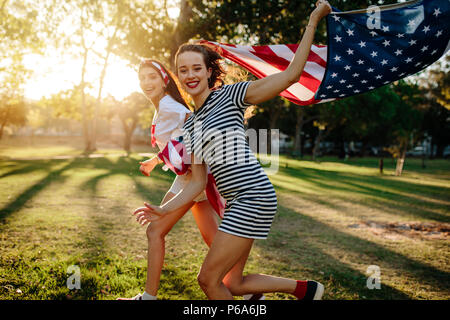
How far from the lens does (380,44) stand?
10.6ft

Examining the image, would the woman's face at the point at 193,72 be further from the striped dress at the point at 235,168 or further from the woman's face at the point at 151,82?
the woman's face at the point at 151,82

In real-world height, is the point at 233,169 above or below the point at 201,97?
below

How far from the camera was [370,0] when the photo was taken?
11.4m

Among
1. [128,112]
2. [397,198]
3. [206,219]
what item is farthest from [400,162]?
[128,112]

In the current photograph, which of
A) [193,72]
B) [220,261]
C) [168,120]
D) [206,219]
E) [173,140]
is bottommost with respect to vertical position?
[220,261]

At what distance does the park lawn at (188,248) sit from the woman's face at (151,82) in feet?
7.66

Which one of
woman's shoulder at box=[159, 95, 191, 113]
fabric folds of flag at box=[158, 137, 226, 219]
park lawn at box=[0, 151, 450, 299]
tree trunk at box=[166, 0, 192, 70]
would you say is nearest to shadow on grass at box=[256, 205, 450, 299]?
park lawn at box=[0, 151, 450, 299]

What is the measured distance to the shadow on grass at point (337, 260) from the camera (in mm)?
4418

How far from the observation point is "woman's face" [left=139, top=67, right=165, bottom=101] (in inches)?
135

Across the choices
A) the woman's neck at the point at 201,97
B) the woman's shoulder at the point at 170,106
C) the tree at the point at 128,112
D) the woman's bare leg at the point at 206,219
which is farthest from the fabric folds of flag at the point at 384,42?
the tree at the point at 128,112

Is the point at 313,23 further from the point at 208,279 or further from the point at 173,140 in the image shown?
the point at 208,279

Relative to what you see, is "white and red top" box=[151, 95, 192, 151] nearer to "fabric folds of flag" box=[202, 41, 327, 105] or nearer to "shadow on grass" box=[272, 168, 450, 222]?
"fabric folds of flag" box=[202, 41, 327, 105]

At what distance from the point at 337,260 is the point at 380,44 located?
145 inches
